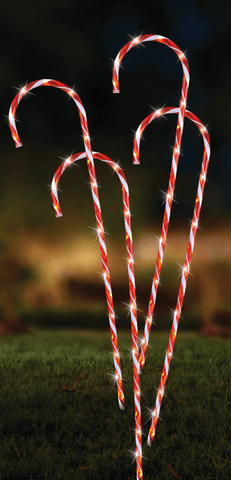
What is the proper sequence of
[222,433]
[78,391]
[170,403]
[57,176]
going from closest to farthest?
[57,176] → [222,433] → [170,403] → [78,391]

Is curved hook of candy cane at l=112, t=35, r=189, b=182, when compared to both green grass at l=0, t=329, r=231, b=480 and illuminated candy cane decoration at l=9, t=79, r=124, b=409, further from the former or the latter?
green grass at l=0, t=329, r=231, b=480

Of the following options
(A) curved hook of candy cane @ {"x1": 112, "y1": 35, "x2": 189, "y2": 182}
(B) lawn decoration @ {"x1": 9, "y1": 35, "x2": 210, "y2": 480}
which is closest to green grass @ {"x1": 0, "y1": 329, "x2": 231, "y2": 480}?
(B) lawn decoration @ {"x1": 9, "y1": 35, "x2": 210, "y2": 480}

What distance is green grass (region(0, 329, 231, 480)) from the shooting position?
3.08 metres

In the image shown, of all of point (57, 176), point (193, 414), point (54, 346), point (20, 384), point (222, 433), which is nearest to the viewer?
point (57, 176)

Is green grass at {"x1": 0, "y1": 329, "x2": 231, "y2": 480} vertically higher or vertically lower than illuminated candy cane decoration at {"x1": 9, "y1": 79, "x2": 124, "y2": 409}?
lower

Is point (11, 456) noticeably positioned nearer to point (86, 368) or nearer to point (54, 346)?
point (86, 368)

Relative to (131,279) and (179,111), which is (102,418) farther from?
(179,111)

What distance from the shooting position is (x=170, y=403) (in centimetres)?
411

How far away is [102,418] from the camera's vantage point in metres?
3.74

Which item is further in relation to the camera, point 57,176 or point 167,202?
point 57,176

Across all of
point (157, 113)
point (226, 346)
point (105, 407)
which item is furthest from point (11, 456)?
point (226, 346)

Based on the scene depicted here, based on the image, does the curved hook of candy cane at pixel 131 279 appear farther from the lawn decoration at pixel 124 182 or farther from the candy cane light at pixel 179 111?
the candy cane light at pixel 179 111

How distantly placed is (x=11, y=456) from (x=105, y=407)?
1.04 m

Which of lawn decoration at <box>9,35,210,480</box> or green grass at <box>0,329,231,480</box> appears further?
green grass at <box>0,329,231,480</box>
